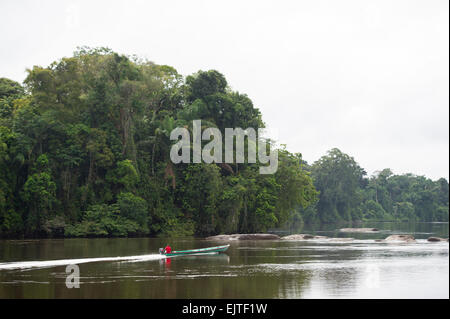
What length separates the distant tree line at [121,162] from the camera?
43.3 metres

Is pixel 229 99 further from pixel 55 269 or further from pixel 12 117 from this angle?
pixel 55 269

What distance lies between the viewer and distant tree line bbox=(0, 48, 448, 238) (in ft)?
142

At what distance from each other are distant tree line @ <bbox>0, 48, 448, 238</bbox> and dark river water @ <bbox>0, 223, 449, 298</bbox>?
1433 centimetres

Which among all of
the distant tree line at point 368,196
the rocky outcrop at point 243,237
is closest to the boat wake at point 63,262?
the rocky outcrop at point 243,237

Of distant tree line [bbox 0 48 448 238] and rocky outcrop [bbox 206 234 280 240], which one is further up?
distant tree line [bbox 0 48 448 238]

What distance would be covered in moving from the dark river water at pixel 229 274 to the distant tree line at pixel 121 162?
47.0ft

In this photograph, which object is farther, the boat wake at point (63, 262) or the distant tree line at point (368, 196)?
the distant tree line at point (368, 196)

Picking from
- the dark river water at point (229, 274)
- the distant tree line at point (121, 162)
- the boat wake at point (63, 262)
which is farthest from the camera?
the distant tree line at point (121, 162)

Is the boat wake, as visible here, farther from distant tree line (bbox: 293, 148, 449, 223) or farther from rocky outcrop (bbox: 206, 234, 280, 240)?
distant tree line (bbox: 293, 148, 449, 223)

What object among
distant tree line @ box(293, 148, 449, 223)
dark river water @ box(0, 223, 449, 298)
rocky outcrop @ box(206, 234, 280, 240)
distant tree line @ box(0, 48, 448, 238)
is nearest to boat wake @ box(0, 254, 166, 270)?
dark river water @ box(0, 223, 449, 298)

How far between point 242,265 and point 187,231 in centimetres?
2488

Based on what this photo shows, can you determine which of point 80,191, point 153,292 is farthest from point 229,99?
point 153,292

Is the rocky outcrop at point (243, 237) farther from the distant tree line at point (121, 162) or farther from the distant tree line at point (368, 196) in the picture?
the distant tree line at point (368, 196)

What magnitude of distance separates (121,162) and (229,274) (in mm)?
27749
